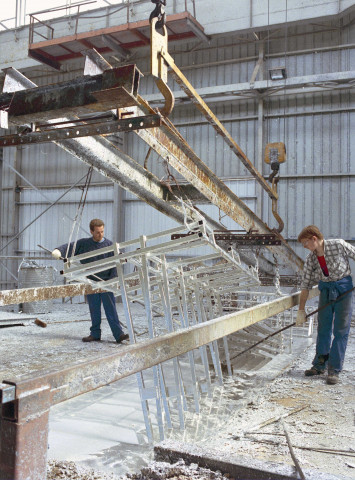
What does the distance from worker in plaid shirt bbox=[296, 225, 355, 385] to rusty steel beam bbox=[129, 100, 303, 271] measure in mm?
1078

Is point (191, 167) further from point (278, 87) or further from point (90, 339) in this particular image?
point (278, 87)

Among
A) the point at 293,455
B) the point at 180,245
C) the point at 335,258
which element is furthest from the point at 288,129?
the point at 293,455

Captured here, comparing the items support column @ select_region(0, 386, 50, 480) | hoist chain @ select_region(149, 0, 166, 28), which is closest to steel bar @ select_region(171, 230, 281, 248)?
hoist chain @ select_region(149, 0, 166, 28)

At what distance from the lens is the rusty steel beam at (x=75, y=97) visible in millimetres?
2402

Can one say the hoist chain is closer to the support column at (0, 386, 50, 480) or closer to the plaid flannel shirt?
the support column at (0, 386, 50, 480)

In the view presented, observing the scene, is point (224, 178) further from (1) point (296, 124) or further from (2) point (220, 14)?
(2) point (220, 14)

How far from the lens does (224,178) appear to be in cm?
1460

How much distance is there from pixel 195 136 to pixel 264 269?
7662mm

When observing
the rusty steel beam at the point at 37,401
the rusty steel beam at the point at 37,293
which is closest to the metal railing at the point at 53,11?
the rusty steel beam at the point at 37,293

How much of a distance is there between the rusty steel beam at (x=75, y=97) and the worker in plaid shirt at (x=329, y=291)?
2887 millimetres

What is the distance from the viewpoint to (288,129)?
551 inches

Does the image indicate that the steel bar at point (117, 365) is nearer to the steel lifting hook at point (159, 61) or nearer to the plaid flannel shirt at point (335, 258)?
the steel lifting hook at point (159, 61)

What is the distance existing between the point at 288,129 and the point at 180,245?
11.5 m

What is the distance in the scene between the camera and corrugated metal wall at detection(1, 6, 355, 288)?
13.3 meters
